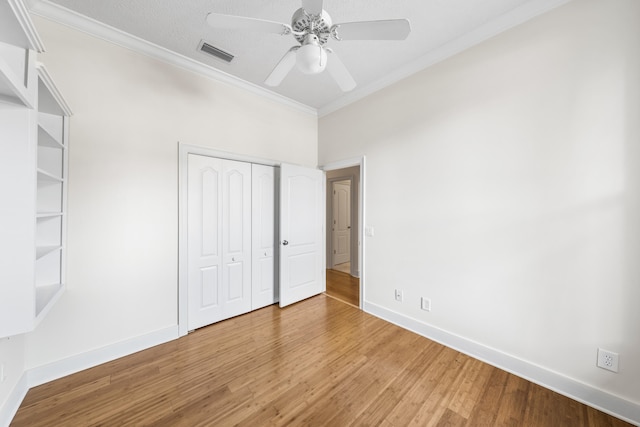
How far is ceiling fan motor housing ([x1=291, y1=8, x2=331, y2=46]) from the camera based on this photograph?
1242 mm

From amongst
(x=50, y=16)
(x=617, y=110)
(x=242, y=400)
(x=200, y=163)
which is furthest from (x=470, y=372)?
(x=50, y=16)

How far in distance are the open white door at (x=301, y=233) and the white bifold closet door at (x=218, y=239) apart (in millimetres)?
464

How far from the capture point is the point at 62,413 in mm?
1474

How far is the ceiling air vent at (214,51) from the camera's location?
218 cm

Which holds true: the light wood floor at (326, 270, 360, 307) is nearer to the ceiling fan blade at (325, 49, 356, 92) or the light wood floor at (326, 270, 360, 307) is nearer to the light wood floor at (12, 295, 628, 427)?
the light wood floor at (12, 295, 628, 427)

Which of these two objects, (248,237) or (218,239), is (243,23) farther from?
(248,237)

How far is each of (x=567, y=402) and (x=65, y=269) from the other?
381 centimetres

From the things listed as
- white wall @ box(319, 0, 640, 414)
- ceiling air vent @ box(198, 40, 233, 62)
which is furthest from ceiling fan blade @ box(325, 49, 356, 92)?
ceiling air vent @ box(198, 40, 233, 62)

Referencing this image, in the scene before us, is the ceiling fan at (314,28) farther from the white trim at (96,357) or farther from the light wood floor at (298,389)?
the white trim at (96,357)

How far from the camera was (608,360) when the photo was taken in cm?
149

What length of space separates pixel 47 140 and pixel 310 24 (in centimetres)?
198

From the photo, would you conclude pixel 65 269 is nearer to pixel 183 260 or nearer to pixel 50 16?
pixel 183 260

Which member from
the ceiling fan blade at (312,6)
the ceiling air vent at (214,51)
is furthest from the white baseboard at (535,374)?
the ceiling air vent at (214,51)

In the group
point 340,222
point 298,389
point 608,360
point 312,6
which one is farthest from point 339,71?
point 340,222
